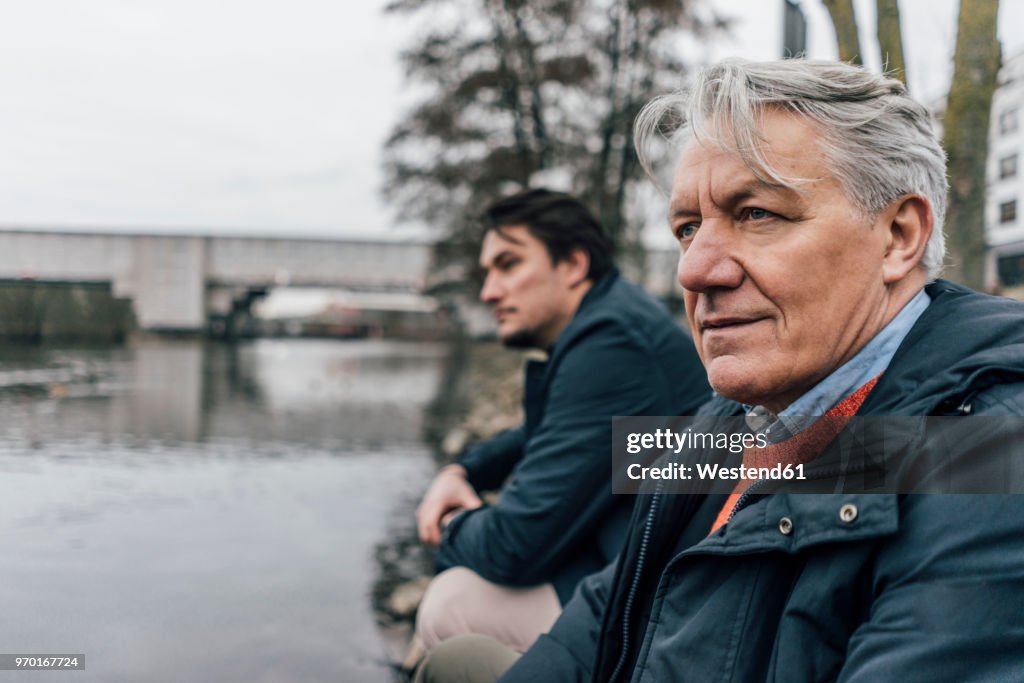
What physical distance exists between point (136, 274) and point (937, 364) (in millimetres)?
25406

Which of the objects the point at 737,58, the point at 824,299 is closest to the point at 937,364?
the point at 824,299

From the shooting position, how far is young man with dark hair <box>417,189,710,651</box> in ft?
8.16

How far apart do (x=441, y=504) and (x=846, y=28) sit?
2460mm

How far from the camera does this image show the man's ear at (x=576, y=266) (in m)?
3.13

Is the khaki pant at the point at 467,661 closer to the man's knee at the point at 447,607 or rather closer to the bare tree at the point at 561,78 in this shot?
the man's knee at the point at 447,607

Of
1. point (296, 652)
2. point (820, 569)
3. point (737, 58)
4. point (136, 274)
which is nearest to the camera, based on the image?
point (820, 569)

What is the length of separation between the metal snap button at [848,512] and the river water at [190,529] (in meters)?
2.37

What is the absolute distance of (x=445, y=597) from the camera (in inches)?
103

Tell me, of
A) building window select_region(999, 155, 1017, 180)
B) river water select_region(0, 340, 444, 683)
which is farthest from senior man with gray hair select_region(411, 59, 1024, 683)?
building window select_region(999, 155, 1017, 180)

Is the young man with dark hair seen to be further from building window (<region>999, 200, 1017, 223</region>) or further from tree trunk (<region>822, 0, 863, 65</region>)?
building window (<region>999, 200, 1017, 223</region>)

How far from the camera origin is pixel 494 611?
260 cm

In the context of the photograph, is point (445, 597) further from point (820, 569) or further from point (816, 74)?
point (816, 74)

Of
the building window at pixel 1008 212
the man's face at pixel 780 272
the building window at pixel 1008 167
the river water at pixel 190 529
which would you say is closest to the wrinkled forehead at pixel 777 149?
the man's face at pixel 780 272

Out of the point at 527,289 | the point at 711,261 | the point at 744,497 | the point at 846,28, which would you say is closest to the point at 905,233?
the point at 711,261
